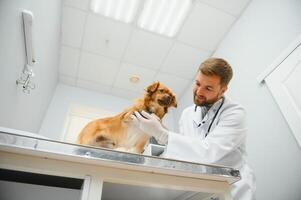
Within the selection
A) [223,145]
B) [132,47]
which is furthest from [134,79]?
[223,145]

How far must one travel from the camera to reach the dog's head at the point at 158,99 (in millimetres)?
1345

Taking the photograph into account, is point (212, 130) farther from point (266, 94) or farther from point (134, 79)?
point (134, 79)

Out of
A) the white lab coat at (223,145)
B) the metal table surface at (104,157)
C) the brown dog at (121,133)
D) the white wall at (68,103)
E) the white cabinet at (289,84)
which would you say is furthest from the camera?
the white wall at (68,103)

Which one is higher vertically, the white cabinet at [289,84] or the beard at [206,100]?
the white cabinet at [289,84]

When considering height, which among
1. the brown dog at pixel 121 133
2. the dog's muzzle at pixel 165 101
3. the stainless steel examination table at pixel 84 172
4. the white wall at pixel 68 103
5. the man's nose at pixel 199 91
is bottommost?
the stainless steel examination table at pixel 84 172

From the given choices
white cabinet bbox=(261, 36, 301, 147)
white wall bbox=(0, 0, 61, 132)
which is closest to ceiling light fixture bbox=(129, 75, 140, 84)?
white wall bbox=(0, 0, 61, 132)

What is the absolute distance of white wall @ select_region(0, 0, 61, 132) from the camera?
46.2 inches

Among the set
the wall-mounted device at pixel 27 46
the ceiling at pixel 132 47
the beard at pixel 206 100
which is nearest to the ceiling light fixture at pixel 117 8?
the ceiling at pixel 132 47

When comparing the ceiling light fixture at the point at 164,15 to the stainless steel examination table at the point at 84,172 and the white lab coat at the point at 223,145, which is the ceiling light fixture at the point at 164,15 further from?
the stainless steel examination table at the point at 84,172

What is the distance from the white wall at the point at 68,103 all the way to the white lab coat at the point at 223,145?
2.22 metres

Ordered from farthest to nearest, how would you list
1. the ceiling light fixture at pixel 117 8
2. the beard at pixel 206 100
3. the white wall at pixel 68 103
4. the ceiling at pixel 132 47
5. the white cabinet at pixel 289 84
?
the white wall at pixel 68 103 < the ceiling at pixel 132 47 < the ceiling light fixture at pixel 117 8 < the white cabinet at pixel 289 84 < the beard at pixel 206 100

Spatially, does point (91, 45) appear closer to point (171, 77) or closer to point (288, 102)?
point (171, 77)

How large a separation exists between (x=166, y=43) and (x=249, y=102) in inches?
48.0

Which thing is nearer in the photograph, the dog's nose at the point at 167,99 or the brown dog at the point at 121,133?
the brown dog at the point at 121,133
